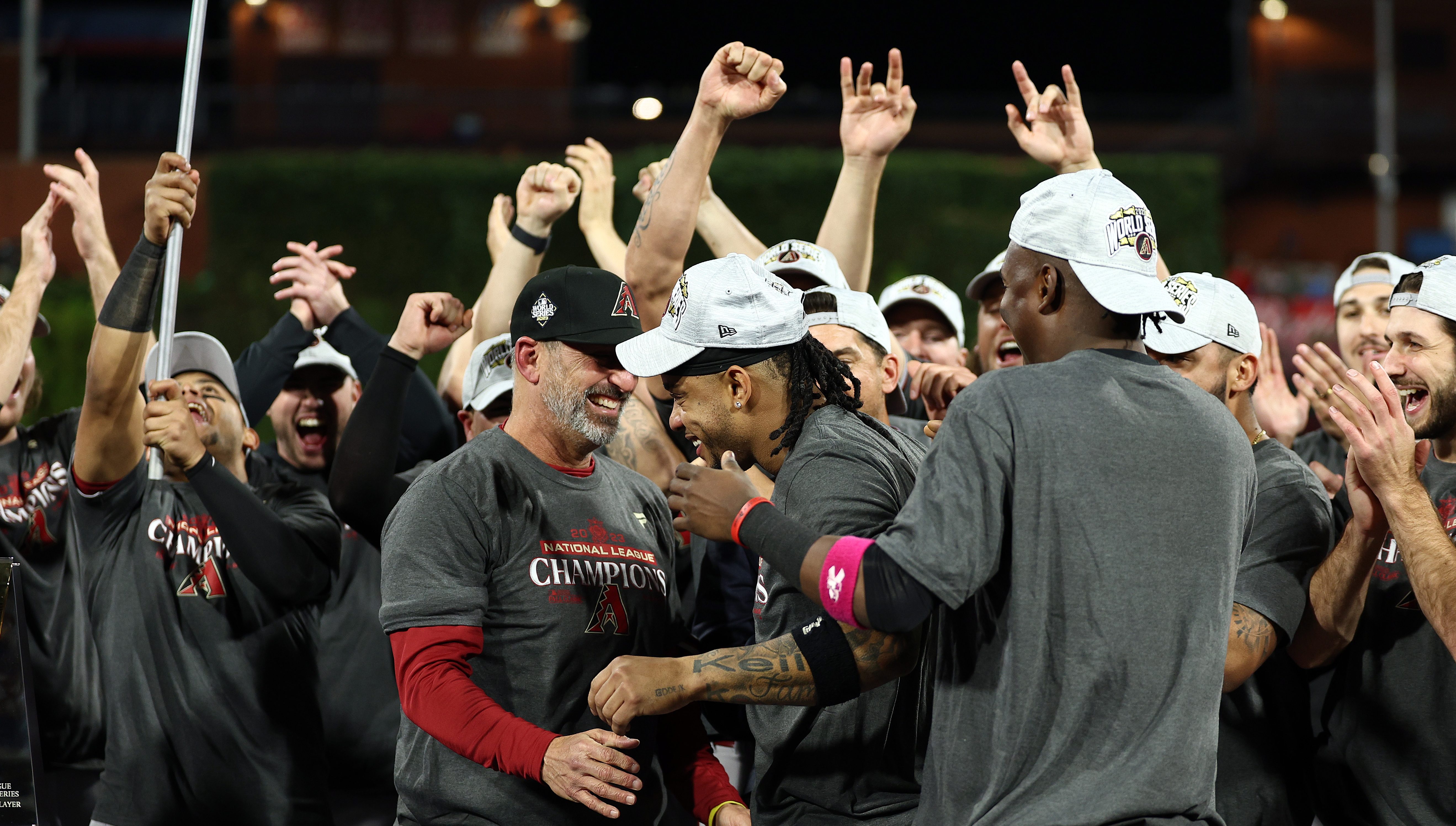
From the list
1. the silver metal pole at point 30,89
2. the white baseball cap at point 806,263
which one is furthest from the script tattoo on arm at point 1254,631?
the silver metal pole at point 30,89

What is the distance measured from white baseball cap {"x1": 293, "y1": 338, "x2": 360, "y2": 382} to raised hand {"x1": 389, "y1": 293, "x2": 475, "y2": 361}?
166 cm

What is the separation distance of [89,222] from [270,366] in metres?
0.88

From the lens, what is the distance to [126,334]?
13.4 ft

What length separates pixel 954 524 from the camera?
2.45 meters

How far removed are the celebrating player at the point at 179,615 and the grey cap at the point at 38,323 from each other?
1.51 meters

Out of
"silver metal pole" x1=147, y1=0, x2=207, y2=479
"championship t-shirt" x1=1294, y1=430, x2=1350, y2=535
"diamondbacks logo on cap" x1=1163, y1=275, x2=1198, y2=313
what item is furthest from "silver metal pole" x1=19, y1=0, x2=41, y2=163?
"diamondbacks logo on cap" x1=1163, y1=275, x2=1198, y2=313

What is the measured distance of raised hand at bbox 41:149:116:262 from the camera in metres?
4.89

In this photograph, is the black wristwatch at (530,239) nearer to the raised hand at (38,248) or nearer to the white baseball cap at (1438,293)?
the raised hand at (38,248)

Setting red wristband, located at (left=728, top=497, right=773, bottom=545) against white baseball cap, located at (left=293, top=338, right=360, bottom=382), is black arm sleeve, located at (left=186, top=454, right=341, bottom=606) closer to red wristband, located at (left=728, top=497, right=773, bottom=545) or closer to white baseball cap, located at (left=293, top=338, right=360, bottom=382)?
white baseball cap, located at (left=293, top=338, right=360, bottom=382)

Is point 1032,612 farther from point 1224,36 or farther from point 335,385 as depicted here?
point 1224,36

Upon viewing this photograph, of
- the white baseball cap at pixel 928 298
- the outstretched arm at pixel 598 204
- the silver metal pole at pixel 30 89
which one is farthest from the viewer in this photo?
the silver metal pole at pixel 30 89

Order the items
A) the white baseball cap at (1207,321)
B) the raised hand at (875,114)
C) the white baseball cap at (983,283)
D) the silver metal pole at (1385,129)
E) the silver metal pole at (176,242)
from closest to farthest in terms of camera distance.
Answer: the white baseball cap at (1207,321), the silver metal pole at (176,242), the raised hand at (875,114), the white baseball cap at (983,283), the silver metal pole at (1385,129)

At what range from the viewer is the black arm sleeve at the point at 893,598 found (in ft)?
8.07

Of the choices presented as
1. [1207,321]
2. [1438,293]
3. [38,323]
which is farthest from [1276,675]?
[38,323]
